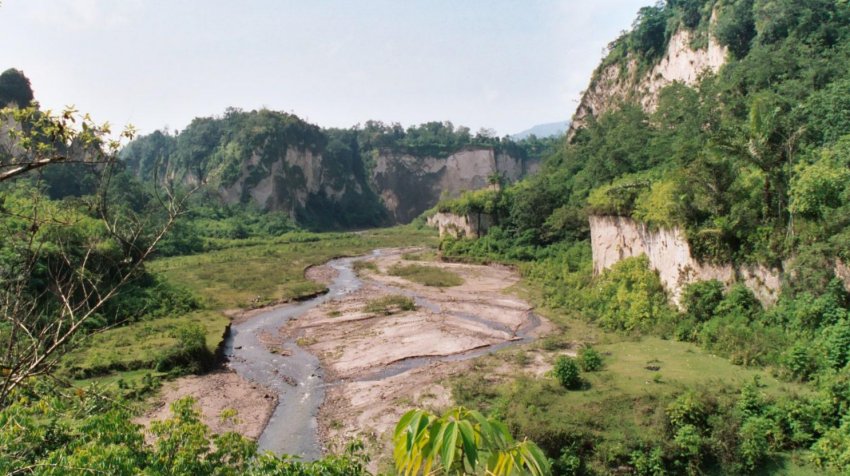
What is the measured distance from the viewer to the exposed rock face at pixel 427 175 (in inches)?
4882

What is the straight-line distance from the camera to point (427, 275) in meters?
44.4

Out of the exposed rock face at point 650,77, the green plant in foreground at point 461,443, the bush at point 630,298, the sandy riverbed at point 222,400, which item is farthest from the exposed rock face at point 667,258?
the green plant in foreground at point 461,443

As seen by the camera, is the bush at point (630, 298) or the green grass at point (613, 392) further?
the bush at point (630, 298)

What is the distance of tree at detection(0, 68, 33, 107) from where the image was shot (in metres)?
53.6

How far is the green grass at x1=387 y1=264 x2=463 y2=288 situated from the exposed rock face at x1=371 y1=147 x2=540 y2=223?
7582 centimetres

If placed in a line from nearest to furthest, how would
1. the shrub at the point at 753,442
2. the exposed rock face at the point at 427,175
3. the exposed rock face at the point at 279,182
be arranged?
the shrub at the point at 753,442 < the exposed rock face at the point at 279,182 < the exposed rock face at the point at 427,175

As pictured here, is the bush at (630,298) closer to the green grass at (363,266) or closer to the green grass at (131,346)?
the green grass at (131,346)

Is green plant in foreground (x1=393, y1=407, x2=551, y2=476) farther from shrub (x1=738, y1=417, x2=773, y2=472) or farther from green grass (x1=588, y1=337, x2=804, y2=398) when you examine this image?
green grass (x1=588, y1=337, x2=804, y2=398)

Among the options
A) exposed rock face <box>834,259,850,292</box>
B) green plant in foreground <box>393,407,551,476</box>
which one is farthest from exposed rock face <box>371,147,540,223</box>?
green plant in foreground <box>393,407,551,476</box>

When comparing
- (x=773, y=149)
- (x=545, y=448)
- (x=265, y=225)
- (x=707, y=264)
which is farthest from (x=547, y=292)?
(x=265, y=225)

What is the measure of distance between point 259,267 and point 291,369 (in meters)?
28.5

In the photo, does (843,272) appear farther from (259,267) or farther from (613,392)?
(259,267)

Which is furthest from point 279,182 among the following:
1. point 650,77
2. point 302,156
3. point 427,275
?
point 650,77

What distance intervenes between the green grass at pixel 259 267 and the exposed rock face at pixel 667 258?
20945 millimetres
